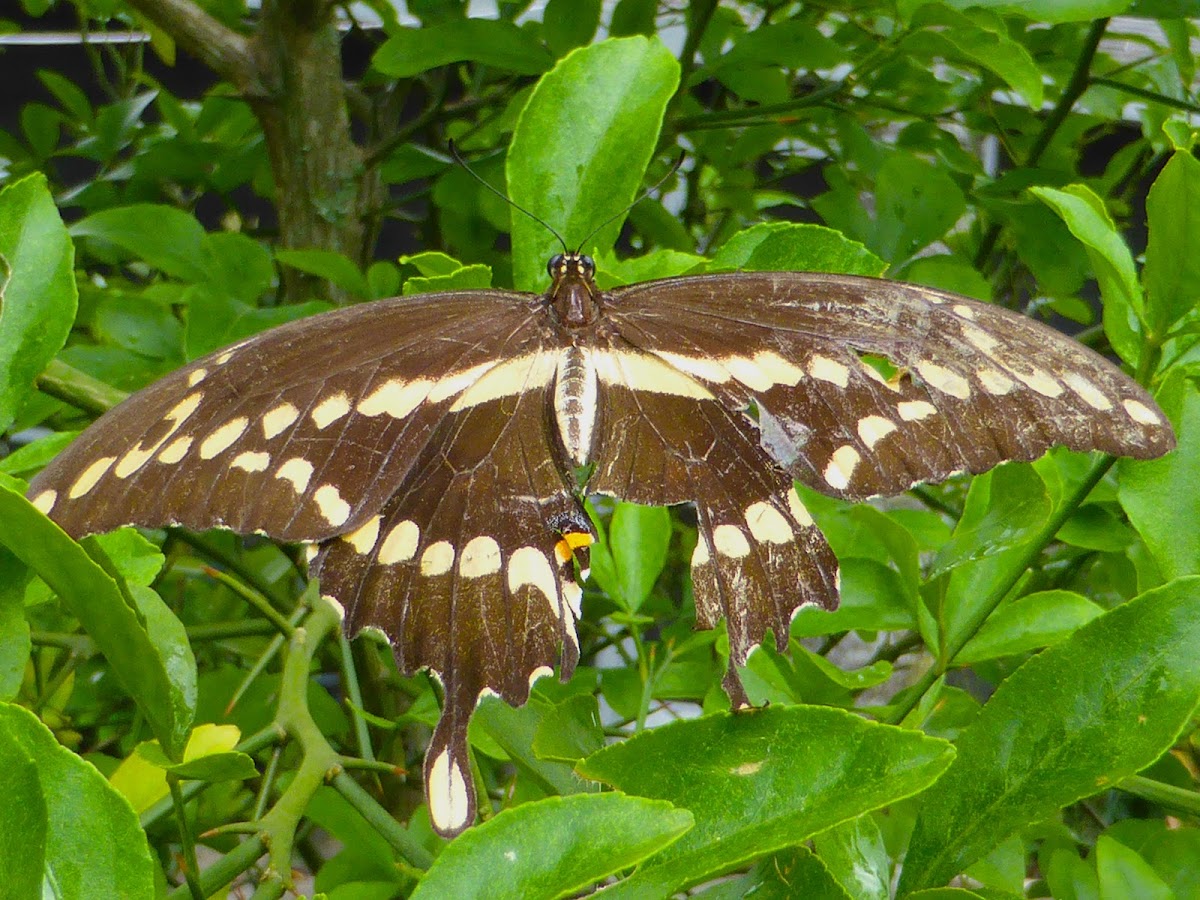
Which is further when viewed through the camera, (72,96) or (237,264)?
(72,96)

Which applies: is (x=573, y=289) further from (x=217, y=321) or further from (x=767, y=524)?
(x=217, y=321)

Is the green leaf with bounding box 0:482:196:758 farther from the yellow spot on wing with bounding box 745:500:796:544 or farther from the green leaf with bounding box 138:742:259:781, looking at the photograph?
the yellow spot on wing with bounding box 745:500:796:544

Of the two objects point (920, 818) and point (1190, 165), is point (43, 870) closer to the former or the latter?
point (920, 818)

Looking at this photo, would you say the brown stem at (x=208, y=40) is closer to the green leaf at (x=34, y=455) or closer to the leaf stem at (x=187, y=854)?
the green leaf at (x=34, y=455)

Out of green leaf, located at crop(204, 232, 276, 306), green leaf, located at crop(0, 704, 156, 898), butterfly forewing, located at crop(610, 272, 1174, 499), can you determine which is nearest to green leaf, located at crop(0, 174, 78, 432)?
green leaf, located at crop(0, 704, 156, 898)

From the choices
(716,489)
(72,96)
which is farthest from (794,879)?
(72,96)

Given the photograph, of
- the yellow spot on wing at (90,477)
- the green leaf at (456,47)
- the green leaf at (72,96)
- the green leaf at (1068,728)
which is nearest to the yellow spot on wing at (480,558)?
the yellow spot on wing at (90,477)
